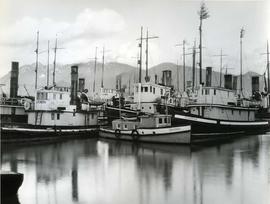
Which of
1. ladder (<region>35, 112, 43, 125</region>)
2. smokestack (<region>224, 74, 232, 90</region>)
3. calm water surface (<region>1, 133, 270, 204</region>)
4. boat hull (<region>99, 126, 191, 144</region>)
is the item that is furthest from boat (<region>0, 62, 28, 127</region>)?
smokestack (<region>224, 74, 232, 90</region>)

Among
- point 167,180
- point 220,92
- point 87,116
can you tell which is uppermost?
point 220,92

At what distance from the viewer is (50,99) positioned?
10.2 meters

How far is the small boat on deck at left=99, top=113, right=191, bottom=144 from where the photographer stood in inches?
336

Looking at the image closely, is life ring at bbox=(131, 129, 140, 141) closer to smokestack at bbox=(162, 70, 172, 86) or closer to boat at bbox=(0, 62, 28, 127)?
smokestack at bbox=(162, 70, 172, 86)

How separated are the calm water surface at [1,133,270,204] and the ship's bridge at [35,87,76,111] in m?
1.94

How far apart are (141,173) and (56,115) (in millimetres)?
5353

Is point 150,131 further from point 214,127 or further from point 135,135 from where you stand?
point 214,127

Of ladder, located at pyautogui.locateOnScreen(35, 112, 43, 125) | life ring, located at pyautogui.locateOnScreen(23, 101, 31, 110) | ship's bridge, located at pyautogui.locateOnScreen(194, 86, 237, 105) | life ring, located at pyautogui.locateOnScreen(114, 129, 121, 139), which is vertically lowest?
life ring, located at pyautogui.locateOnScreen(114, 129, 121, 139)

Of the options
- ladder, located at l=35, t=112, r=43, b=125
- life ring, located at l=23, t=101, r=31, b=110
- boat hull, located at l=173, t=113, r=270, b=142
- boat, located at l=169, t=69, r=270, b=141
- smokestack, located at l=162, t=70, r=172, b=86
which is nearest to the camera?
boat hull, located at l=173, t=113, r=270, b=142

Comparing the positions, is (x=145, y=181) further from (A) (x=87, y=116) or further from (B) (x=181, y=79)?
(B) (x=181, y=79)

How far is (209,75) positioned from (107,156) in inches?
251

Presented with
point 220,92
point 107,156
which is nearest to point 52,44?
point 107,156

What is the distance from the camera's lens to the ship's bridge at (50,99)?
33.3 ft

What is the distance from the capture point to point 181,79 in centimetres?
1555
